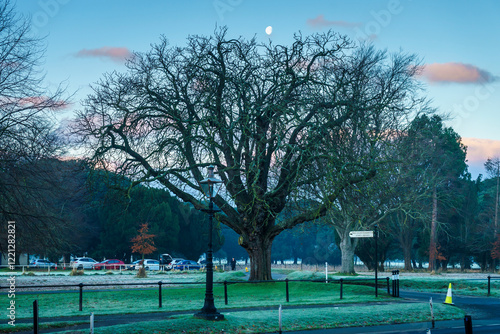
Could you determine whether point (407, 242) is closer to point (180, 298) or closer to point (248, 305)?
point (180, 298)

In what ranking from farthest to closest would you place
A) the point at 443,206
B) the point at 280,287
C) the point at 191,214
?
the point at 191,214, the point at 443,206, the point at 280,287

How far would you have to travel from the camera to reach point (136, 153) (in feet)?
97.4

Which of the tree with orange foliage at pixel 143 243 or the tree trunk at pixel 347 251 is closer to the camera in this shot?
the tree trunk at pixel 347 251

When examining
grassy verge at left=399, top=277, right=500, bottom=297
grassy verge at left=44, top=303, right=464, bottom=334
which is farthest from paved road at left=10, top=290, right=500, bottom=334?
grassy verge at left=399, top=277, right=500, bottom=297

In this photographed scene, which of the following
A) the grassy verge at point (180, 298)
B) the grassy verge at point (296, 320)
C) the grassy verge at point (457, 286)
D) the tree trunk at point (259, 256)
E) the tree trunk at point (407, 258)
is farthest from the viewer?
the tree trunk at point (407, 258)

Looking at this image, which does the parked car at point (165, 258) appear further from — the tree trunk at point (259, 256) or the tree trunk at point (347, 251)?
the tree trunk at point (259, 256)

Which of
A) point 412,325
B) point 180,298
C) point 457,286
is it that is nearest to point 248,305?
point 180,298

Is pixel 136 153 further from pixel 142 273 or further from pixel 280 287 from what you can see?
pixel 142 273

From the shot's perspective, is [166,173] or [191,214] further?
[191,214]

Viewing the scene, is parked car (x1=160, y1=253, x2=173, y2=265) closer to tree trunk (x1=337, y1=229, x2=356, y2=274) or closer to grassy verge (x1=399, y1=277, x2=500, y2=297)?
tree trunk (x1=337, y1=229, x2=356, y2=274)

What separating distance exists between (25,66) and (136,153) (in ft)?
44.2

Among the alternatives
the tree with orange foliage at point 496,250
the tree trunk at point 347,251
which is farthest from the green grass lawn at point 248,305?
the tree with orange foliage at point 496,250

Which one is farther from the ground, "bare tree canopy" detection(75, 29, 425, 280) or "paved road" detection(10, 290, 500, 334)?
"bare tree canopy" detection(75, 29, 425, 280)

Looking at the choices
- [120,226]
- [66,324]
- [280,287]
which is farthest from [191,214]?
[66,324]
